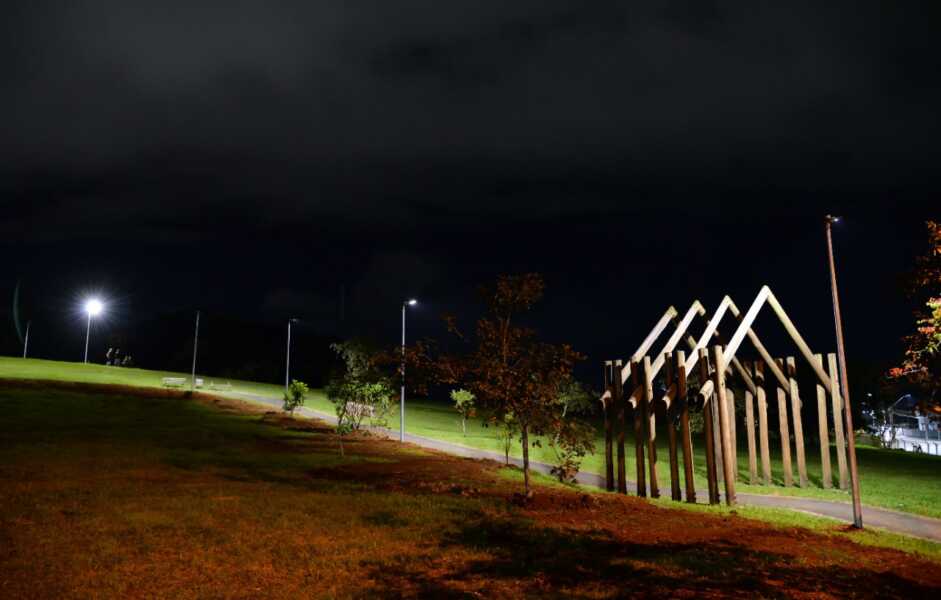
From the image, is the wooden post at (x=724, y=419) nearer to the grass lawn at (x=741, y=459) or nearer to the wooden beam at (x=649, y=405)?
→ the wooden beam at (x=649, y=405)

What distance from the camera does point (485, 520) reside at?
15.3 metres

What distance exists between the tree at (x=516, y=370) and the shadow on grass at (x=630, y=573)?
4359 mm

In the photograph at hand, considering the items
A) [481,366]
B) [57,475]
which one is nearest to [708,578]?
[481,366]

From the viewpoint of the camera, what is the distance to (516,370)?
57.5 feet

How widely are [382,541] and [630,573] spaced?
5.16 meters

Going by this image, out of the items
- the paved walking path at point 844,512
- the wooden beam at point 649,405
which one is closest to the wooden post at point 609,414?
the wooden beam at point 649,405

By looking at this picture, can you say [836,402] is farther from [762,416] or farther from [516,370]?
[516,370]

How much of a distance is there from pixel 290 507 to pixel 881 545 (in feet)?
45.6

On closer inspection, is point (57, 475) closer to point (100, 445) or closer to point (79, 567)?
point (100, 445)

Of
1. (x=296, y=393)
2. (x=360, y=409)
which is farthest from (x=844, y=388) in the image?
(x=296, y=393)

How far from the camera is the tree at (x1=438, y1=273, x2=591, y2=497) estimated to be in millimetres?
17219

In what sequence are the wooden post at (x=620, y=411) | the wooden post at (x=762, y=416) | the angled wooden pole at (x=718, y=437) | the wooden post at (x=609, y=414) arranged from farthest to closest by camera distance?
the wooden post at (x=762, y=416), the wooden post at (x=609, y=414), the wooden post at (x=620, y=411), the angled wooden pole at (x=718, y=437)

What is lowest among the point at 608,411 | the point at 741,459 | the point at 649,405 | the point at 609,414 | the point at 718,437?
the point at 741,459

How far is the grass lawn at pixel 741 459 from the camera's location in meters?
21.6
